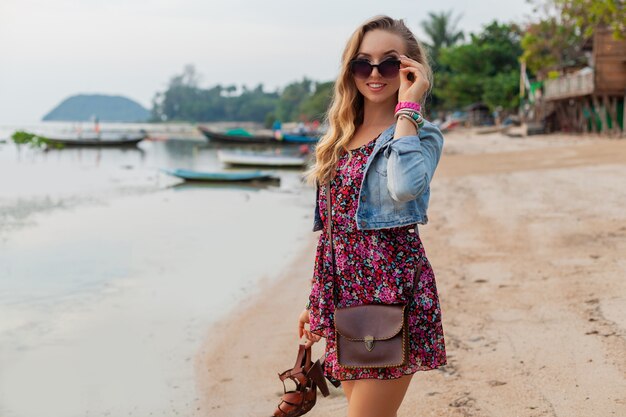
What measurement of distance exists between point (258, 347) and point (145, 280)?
3157 mm

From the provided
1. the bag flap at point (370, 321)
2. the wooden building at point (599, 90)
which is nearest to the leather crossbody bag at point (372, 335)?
the bag flap at point (370, 321)

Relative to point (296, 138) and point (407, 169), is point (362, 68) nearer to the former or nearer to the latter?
point (407, 169)

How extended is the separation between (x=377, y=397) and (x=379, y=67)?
0.97m

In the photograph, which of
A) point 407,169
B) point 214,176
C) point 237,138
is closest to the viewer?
point 407,169

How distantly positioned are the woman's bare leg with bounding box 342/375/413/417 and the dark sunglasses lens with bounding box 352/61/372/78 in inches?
35.6

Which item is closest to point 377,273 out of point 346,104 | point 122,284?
point 346,104

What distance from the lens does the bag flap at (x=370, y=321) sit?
6.48ft

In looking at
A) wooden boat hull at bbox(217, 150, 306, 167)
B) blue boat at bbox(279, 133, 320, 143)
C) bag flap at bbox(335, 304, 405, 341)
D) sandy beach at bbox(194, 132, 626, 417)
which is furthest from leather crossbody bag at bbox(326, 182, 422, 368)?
blue boat at bbox(279, 133, 320, 143)

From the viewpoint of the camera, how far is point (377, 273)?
2.03 metres

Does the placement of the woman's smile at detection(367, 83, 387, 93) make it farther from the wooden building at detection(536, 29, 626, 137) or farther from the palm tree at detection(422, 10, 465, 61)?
the palm tree at detection(422, 10, 465, 61)

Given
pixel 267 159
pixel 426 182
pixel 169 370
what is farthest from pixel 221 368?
pixel 267 159

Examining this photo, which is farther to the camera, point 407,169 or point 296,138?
point 296,138

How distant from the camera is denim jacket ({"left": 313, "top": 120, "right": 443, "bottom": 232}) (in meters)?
1.92

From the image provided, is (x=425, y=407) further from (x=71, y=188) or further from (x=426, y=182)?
(x=71, y=188)
